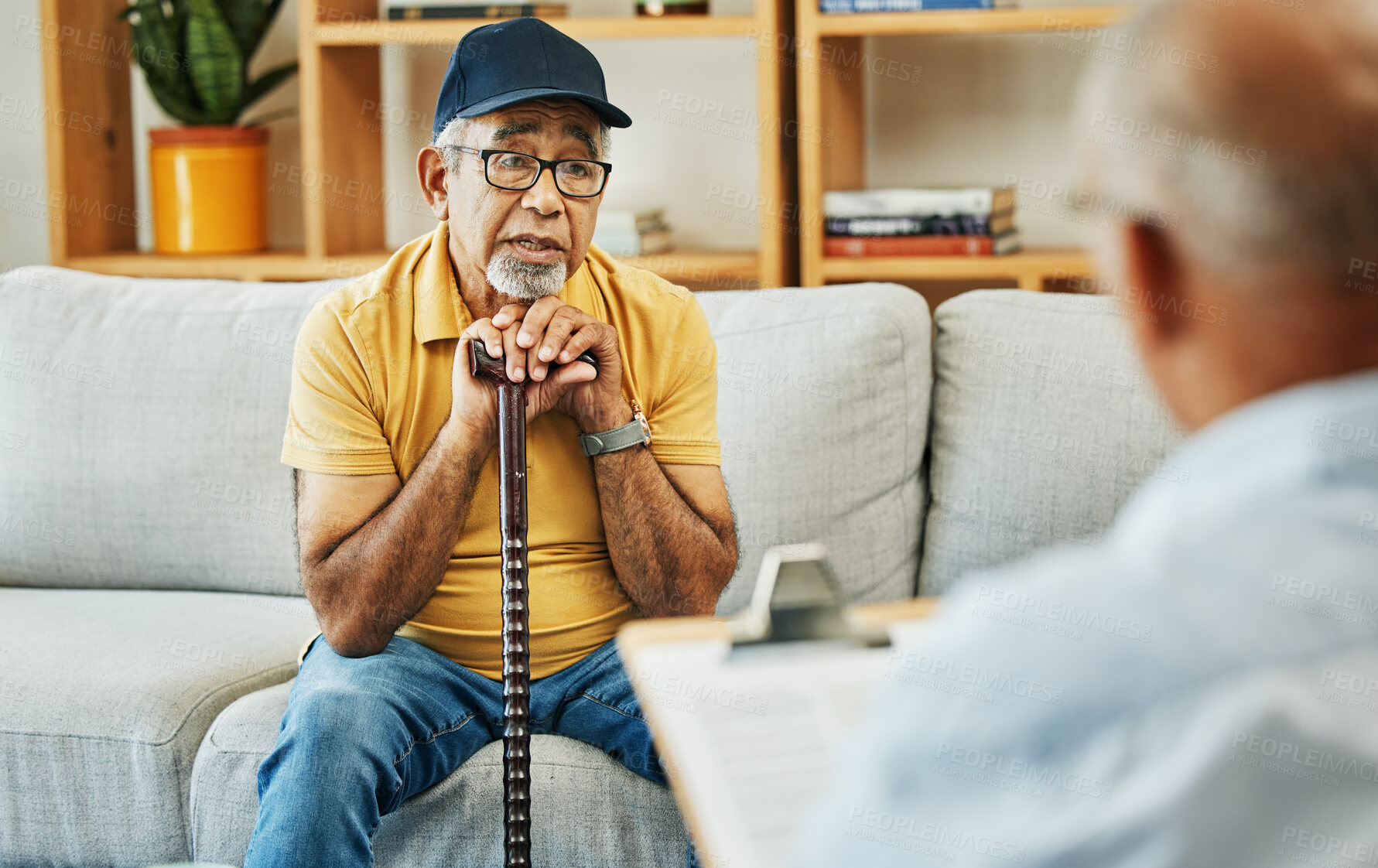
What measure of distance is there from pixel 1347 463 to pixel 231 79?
2526mm

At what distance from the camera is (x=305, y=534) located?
1.60 m

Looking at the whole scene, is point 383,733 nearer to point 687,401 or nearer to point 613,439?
point 613,439

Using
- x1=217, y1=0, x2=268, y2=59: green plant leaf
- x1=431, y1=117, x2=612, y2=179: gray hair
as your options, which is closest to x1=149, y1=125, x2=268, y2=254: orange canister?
x1=217, y1=0, x2=268, y2=59: green plant leaf

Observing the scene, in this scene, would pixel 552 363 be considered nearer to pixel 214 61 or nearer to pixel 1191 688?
pixel 1191 688

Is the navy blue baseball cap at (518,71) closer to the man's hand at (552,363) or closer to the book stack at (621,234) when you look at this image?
the man's hand at (552,363)

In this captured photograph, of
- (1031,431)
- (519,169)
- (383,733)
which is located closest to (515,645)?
(383,733)

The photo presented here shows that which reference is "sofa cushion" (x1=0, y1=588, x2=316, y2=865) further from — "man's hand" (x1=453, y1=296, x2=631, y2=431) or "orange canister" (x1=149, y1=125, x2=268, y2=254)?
"orange canister" (x1=149, y1=125, x2=268, y2=254)

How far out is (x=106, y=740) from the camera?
1.75 metres

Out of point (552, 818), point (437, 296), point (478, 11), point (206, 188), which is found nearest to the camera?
point (552, 818)

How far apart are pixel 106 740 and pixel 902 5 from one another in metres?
1.73

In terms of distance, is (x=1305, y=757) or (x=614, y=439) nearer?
(x=1305, y=757)

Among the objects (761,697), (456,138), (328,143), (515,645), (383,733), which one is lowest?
(383,733)

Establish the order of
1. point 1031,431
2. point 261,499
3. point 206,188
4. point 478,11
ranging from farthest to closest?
point 206,188
point 478,11
point 261,499
point 1031,431

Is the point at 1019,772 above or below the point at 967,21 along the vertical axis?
below
